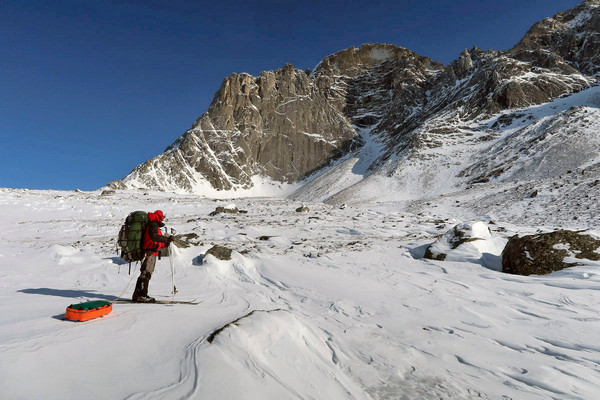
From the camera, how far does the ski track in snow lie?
3.20m

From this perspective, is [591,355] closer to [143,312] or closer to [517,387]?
[517,387]

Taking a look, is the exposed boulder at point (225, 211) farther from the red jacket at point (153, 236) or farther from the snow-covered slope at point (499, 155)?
the snow-covered slope at point (499, 155)

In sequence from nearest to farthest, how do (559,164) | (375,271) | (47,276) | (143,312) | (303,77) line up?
(143,312)
(47,276)
(375,271)
(559,164)
(303,77)

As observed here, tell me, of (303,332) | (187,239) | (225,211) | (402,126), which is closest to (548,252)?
(303,332)

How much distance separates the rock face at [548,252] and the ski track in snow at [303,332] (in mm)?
541

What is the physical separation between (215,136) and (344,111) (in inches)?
3130

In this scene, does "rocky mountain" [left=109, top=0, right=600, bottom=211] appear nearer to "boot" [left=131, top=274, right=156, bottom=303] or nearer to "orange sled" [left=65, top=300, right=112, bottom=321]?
"boot" [left=131, top=274, right=156, bottom=303]

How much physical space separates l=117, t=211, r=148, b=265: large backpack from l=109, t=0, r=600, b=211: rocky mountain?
2235 inches

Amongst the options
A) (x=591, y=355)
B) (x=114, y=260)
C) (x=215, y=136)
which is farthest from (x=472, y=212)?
(x=215, y=136)

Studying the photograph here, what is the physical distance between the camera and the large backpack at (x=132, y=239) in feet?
20.6

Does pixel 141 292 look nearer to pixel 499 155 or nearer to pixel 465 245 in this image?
pixel 465 245

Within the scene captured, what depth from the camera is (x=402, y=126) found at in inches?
5182

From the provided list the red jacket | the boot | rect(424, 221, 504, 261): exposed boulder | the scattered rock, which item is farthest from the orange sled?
rect(424, 221, 504, 261): exposed boulder

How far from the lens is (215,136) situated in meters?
145
